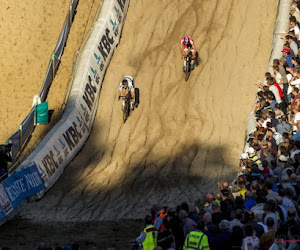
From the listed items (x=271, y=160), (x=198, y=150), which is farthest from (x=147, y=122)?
(x=271, y=160)

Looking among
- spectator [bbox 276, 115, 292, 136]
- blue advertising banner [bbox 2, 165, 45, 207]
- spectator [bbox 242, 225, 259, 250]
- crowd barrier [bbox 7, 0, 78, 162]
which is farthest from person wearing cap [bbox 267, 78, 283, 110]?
spectator [bbox 242, 225, 259, 250]

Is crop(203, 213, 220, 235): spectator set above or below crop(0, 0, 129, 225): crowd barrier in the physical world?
below

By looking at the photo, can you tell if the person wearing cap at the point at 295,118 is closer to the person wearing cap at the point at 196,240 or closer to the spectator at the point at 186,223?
the spectator at the point at 186,223

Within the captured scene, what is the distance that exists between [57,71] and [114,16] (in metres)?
3.71

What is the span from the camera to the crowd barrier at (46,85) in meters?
22.6

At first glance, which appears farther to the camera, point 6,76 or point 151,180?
point 6,76

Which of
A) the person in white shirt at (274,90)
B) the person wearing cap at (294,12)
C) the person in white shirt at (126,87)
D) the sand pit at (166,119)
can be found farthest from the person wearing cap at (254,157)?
the person wearing cap at (294,12)

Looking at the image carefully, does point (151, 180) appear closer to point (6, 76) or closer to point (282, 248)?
point (6, 76)

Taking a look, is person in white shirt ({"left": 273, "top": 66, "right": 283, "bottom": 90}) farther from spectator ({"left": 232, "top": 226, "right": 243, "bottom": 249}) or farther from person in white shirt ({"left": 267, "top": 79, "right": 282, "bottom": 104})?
spectator ({"left": 232, "top": 226, "right": 243, "bottom": 249})

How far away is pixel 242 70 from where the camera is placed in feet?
85.7

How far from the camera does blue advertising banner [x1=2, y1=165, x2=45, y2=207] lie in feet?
63.4

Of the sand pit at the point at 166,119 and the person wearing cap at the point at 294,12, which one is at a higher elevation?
the person wearing cap at the point at 294,12

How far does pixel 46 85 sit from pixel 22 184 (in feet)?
21.4

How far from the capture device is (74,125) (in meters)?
23.4
